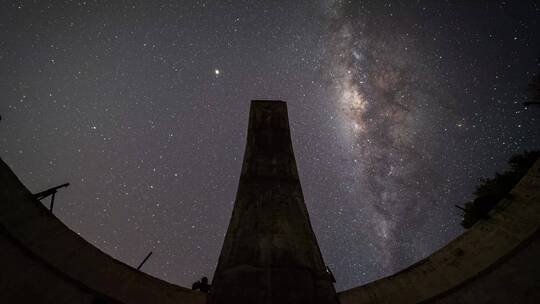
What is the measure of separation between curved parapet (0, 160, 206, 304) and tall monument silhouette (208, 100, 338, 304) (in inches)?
129

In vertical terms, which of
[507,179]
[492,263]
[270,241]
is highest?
[507,179]

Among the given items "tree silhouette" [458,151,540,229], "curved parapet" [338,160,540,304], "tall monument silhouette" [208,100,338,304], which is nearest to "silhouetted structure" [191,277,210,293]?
"tall monument silhouette" [208,100,338,304]

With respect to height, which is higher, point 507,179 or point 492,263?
point 507,179

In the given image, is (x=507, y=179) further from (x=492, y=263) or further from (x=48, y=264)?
(x=48, y=264)

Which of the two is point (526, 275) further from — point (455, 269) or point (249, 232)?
point (249, 232)

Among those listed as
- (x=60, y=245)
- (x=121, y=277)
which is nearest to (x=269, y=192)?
(x=121, y=277)

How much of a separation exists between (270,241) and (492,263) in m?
4.81

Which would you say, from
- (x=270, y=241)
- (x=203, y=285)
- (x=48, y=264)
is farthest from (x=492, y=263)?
(x=48, y=264)

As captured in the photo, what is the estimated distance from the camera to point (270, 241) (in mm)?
5883

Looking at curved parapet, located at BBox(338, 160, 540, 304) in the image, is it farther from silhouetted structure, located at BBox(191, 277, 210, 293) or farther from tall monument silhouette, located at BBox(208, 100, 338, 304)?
silhouetted structure, located at BBox(191, 277, 210, 293)

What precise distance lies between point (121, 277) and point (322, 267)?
537 centimetres

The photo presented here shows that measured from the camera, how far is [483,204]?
7.88 m

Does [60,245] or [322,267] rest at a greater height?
[60,245]

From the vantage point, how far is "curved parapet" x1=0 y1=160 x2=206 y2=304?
5492mm
